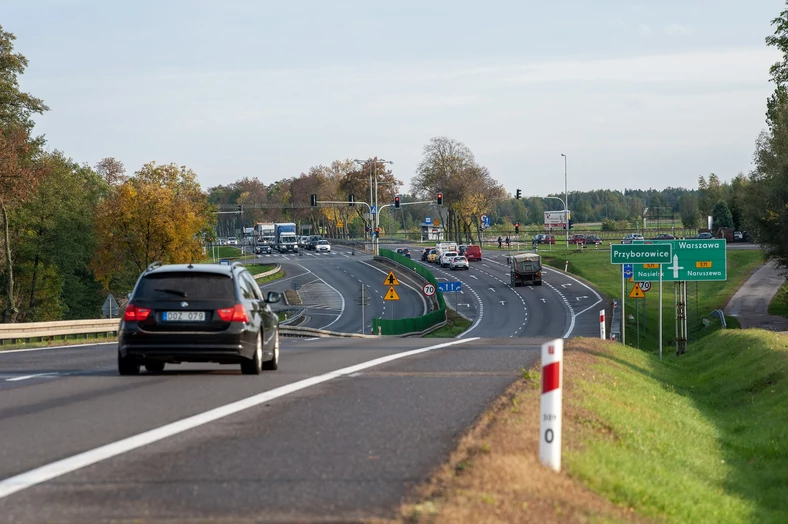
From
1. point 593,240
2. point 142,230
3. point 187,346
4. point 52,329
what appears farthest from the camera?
point 593,240

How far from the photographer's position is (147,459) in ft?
27.1

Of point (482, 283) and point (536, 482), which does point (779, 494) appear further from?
point (482, 283)

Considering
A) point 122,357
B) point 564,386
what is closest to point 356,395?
point 564,386

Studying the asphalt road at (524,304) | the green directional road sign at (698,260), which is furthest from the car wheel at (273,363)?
the asphalt road at (524,304)

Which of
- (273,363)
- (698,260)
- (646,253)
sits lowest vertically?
(273,363)

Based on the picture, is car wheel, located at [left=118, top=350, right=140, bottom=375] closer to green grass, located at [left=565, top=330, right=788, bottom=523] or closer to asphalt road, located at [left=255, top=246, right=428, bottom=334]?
green grass, located at [left=565, top=330, right=788, bottom=523]

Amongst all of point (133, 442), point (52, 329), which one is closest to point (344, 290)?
point (52, 329)

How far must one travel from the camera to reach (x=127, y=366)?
51.7ft

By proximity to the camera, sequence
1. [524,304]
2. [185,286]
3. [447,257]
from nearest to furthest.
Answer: [185,286] → [524,304] → [447,257]

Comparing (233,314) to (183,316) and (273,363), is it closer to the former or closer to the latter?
(183,316)

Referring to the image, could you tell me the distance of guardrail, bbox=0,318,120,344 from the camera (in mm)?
29812

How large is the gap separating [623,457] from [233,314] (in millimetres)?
6839

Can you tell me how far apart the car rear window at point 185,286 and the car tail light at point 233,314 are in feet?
0.67

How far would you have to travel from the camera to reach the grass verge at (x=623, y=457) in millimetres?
6547
